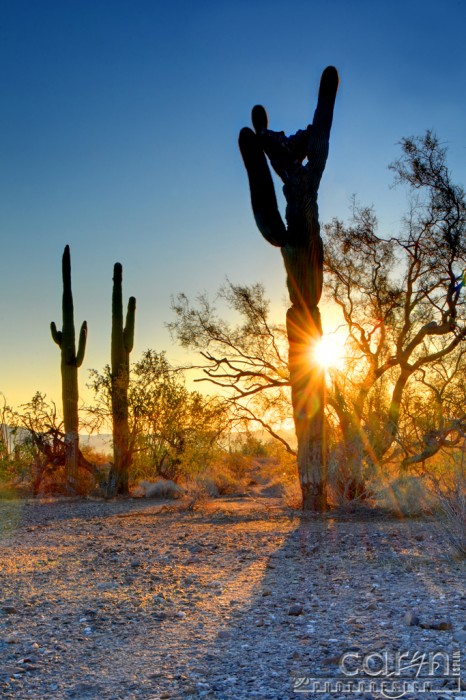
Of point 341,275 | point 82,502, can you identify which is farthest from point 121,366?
point 341,275

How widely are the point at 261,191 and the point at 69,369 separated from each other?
28.8 ft

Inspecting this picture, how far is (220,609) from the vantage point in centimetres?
568

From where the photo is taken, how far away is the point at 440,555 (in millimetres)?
7477

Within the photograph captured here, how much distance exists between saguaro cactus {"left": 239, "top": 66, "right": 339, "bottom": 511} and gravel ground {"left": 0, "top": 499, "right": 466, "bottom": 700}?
2.09 meters

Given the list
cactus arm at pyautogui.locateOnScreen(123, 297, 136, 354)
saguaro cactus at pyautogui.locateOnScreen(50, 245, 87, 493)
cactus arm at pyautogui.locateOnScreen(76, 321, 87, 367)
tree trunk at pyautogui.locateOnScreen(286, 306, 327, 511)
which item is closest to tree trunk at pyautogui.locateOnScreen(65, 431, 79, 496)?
saguaro cactus at pyautogui.locateOnScreen(50, 245, 87, 493)

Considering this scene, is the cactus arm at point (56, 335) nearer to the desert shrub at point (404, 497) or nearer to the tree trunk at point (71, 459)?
the tree trunk at point (71, 459)

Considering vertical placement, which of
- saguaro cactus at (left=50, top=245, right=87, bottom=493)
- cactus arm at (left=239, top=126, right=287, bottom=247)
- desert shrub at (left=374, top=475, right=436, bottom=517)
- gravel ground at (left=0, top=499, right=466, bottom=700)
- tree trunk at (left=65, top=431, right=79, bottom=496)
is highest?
cactus arm at (left=239, top=126, right=287, bottom=247)

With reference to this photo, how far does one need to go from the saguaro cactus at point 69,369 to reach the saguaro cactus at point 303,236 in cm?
802

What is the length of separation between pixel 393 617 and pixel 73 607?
8.72 feet

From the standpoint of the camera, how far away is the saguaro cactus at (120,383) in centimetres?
1778

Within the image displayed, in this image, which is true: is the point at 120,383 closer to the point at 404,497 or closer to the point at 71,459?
the point at 71,459

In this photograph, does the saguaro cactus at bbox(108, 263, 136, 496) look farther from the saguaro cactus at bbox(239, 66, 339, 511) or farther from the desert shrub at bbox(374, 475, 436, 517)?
the desert shrub at bbox(374, 475, 436, 517)

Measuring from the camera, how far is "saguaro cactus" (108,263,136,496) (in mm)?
17781

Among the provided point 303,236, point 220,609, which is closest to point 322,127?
point 303,236
